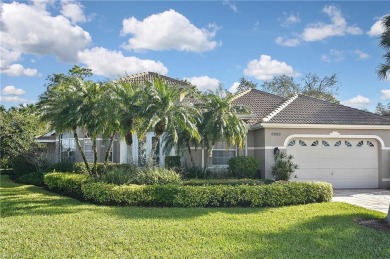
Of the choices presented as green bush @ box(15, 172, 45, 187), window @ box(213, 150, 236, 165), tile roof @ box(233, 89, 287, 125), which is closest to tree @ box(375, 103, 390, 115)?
tile roof @ box(233, 89, 287, 125)

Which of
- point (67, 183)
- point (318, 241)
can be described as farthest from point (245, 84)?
point (318, 241)

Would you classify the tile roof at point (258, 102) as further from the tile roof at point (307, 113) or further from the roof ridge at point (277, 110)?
the roof ridge at point (277, 110)

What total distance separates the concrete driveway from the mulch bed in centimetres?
223

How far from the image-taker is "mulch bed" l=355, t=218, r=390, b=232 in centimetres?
963

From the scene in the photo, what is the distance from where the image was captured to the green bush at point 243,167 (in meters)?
18.1

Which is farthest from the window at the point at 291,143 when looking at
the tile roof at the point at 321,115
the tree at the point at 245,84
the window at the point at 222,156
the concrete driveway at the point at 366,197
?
the tree at the point at 245,84

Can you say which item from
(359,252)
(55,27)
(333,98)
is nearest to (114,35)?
(55,27)

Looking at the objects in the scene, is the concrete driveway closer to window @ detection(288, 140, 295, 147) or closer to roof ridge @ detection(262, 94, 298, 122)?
window @ detection(288, 140, 295, 147)

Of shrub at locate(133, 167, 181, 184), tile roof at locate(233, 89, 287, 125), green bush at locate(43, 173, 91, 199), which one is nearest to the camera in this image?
shrub at locate(133, 167, 181, 184)

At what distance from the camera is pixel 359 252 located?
7656 mm

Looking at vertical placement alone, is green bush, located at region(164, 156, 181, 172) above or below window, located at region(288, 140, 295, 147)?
below

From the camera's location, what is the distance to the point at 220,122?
55.2 feet

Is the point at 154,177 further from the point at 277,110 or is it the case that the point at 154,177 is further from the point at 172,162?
the point at 277,110

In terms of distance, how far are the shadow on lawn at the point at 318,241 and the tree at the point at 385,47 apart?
459cm
